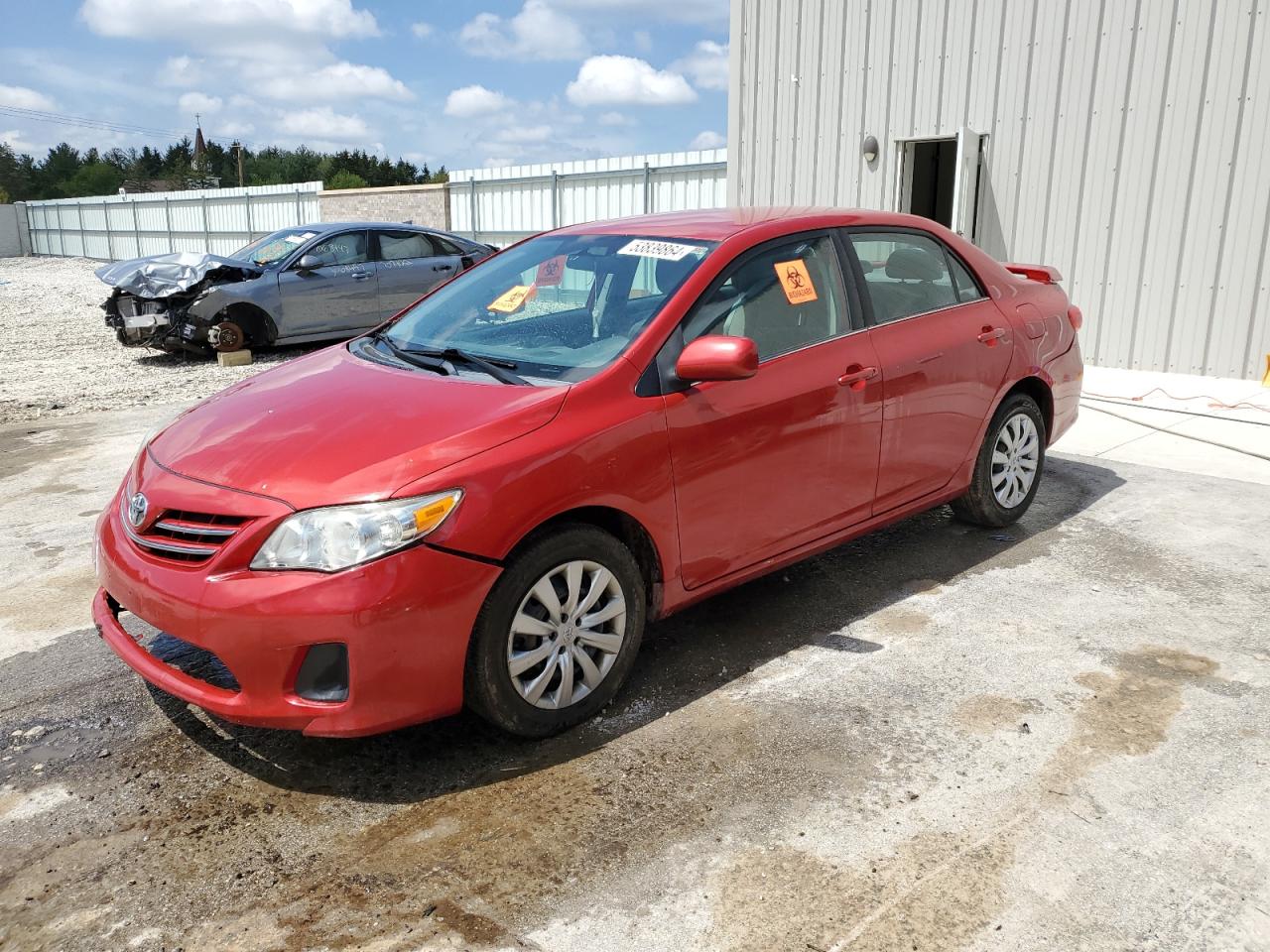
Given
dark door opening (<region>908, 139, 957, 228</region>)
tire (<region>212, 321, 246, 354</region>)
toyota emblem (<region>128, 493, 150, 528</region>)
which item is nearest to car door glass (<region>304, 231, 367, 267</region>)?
tire (<region>212, 321, 246, 354</region>)

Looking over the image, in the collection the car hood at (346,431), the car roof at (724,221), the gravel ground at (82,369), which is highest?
the car roof at (724,221)

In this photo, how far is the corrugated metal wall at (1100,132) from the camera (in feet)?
28.9

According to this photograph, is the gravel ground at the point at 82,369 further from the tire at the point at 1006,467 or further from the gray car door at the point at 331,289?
the tire at the point at 1006,467

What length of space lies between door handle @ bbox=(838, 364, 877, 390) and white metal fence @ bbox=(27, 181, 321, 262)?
23.7 meters

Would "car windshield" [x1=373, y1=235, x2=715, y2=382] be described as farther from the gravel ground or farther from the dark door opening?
the dark door opening

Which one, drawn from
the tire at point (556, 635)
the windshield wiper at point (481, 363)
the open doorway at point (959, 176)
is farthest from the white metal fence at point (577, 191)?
the tire at point (556, 635)

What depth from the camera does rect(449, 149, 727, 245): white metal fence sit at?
48.2 ft

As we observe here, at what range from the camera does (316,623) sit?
9.23 ft

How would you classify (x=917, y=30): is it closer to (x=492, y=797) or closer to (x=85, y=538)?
(x=85, y=538)

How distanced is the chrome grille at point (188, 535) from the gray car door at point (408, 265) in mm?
9748

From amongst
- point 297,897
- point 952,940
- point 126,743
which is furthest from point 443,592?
point 952,940

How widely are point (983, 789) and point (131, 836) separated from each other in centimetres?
245

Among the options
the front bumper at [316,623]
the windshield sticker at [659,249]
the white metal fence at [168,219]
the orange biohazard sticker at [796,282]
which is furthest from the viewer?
the white metal fence at [168,219]

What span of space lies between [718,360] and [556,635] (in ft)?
3.45
